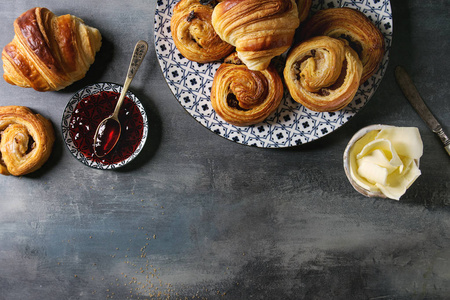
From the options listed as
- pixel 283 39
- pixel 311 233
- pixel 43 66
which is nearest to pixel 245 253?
pixel 311 233

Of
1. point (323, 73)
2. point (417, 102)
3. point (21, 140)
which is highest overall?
point (323, 73)

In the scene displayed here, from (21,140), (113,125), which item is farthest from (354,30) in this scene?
(21,140)

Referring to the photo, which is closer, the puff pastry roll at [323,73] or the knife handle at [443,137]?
the puff pastry roll at [323,73]

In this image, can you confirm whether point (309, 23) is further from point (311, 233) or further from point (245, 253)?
point (245, 253)

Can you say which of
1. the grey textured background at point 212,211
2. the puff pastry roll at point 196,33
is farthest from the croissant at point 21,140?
the puff pastry roll at point 196,33

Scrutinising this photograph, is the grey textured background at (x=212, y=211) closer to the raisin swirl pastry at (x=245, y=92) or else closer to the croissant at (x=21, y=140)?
the croissant at (x=21, y=140)

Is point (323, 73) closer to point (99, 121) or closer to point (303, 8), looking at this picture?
point (303, 8)
